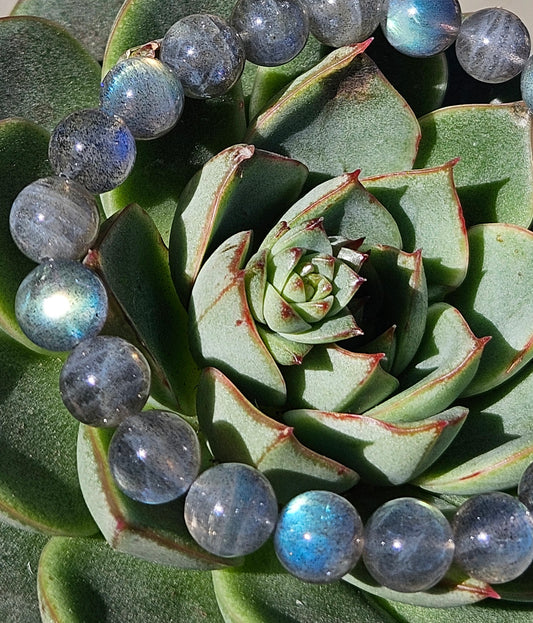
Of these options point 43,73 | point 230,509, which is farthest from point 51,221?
point 230,509

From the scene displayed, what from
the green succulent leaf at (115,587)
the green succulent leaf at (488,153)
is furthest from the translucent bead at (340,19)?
the green succulent leaf at (115,587)

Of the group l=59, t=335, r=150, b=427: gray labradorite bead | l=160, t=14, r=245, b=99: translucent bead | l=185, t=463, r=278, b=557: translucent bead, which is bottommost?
l=185, t=463, r=278, b=557: translucent bead

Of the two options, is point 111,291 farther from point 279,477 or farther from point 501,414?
point 501,414

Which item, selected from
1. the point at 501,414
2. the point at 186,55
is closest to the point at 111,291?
the point at 186,55

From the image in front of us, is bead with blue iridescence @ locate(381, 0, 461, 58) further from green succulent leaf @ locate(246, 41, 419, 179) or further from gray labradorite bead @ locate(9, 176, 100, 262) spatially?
gray labradorite bead @ locate(9, 176, 100, 262)

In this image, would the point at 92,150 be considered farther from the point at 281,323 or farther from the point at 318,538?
the point at 318,538

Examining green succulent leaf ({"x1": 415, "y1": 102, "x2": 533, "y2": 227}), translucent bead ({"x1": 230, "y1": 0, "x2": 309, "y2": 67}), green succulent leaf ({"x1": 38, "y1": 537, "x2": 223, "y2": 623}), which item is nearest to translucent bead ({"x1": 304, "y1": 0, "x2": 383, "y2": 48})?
translucent bead ({"x1": 230, "y1": 0, "x2": 309, "y2": 67})
